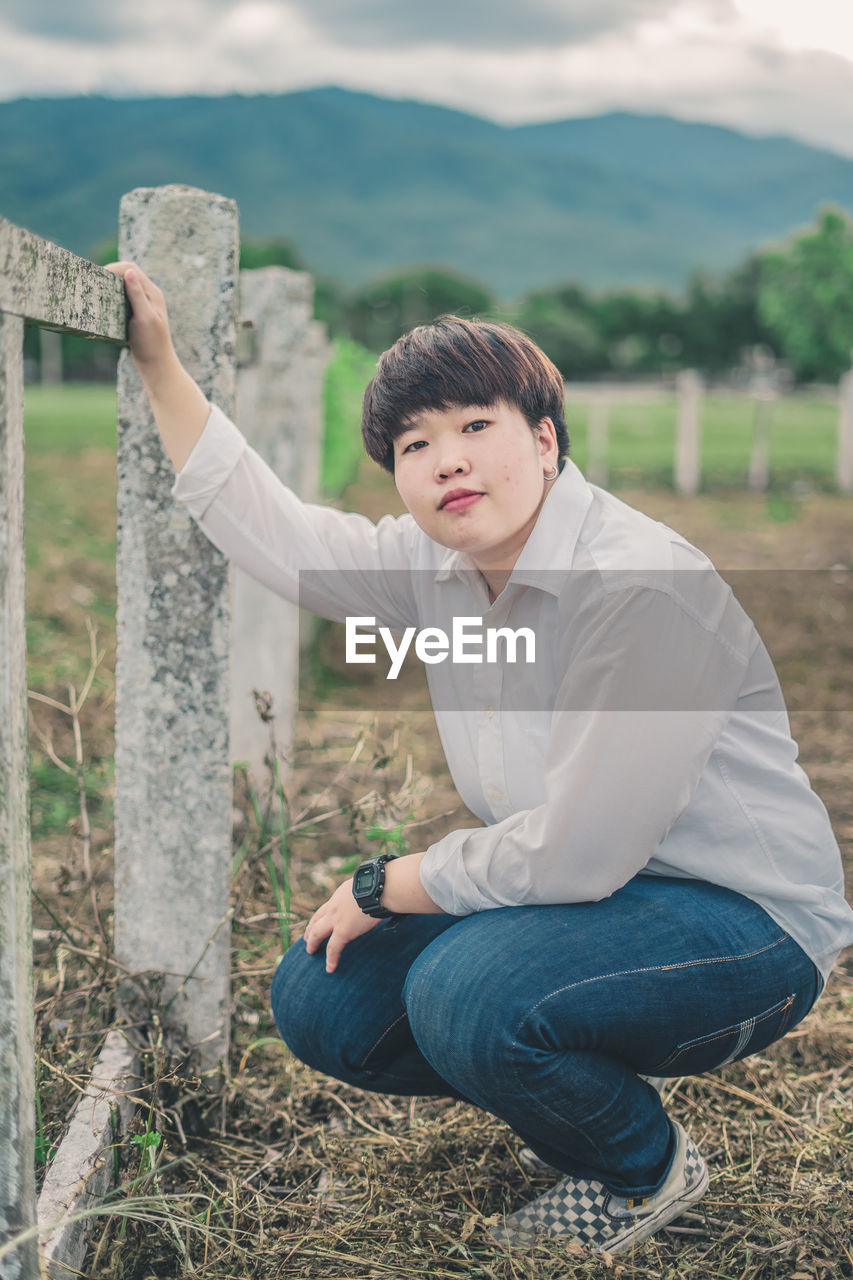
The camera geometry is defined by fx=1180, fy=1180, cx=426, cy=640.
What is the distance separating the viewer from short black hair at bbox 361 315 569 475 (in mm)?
1865

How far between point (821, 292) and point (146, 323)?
28223 mm

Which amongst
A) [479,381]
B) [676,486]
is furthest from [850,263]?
[479,381]

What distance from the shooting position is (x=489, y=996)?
5.78 feet

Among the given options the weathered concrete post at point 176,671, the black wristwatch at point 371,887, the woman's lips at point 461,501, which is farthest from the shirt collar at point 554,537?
the weathered concrete post at point 176,671

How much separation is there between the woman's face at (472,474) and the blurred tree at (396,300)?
9302 cm

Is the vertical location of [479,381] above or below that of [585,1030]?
above

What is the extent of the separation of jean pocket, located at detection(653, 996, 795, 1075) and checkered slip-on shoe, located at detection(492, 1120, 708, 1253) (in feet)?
0.41

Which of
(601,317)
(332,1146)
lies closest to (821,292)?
(332,1146)

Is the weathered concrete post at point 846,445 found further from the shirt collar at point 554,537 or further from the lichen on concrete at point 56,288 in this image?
the lichen on concrete at point 56,288

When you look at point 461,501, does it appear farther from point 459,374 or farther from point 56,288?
point 56,288

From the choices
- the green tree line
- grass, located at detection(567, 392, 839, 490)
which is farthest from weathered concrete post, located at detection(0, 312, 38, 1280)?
the green tree line

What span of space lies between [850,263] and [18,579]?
29634mm

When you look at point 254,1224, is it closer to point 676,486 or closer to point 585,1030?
point 585,1030

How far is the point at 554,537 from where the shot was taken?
74.6 inches
